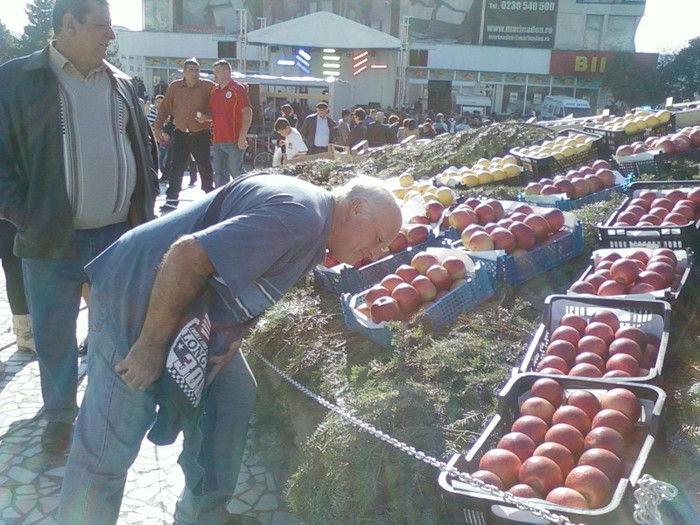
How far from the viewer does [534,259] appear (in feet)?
12.6

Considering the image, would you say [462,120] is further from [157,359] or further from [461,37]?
[157,359]

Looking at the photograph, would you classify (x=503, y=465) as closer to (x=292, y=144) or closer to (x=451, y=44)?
(x=292, y=144)

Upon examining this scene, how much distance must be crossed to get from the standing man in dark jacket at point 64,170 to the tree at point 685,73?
38.4 m

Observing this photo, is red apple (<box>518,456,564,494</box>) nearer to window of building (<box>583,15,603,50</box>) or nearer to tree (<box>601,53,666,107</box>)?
tree (<box>601,53,666,107</box>)

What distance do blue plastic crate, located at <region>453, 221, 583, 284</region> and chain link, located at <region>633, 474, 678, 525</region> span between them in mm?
2223

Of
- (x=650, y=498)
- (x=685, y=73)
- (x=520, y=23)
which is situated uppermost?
(x=520, y=23)

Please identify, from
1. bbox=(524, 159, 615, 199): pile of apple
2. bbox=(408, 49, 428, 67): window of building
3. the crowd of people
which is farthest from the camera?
bbox=(408, 49, 428, 67): window of building

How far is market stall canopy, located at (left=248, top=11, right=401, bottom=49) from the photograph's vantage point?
25.5m

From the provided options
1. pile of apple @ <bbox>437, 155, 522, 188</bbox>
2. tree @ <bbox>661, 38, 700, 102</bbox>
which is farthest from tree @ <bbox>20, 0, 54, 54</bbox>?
pile of apple @ <bbox>437, 155, 522, 188</bbox>

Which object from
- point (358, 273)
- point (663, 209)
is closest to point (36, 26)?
point (358, 273)

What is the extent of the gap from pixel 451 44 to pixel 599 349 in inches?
1499

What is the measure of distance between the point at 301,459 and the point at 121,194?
4.84ft

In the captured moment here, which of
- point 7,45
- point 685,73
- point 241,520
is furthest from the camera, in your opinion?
point 7,45

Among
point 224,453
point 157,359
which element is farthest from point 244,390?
point 157,359
